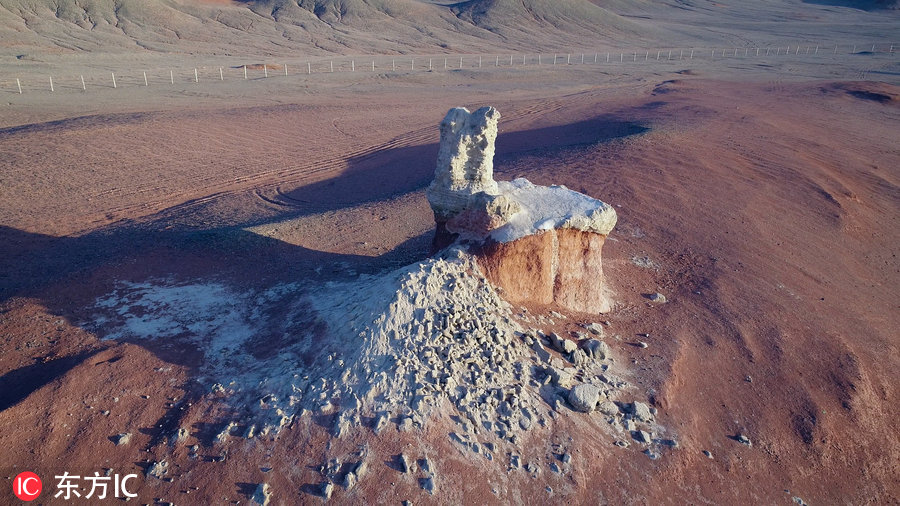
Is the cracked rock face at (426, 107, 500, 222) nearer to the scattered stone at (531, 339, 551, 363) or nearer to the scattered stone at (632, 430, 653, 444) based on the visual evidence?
the scattered stone at (531, 339, 551, 363)

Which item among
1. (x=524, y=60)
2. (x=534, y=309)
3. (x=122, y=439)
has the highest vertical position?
(x=524, y=60)

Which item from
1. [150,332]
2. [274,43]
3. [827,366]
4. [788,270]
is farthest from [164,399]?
[274,43]

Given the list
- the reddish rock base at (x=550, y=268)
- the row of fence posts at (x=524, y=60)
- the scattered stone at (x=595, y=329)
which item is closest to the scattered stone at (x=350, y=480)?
the reddish rock base at (x=550, y=268)

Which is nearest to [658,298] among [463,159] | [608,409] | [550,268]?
[550,268]

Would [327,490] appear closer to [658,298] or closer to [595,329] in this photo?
[595,329]

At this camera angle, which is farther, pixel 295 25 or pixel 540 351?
pixel 295 25

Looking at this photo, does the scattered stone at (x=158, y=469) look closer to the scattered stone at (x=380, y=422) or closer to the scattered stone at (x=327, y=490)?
the scattered stone at (x=327, y=490)
